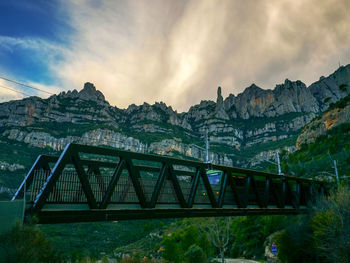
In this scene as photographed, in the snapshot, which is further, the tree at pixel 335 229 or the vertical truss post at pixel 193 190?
the tree at pixel 335 229

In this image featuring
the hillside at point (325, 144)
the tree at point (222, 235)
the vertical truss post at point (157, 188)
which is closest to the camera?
the vertical truss post at point (157, 188)

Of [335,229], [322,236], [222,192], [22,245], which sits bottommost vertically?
[322,236]

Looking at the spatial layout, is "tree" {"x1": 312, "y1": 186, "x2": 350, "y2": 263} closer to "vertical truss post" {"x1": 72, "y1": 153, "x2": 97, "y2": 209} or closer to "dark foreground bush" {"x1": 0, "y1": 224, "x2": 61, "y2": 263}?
"vertical truss post" {"x1": 72, "y1": 153, "x2": 97, "y2": 209}

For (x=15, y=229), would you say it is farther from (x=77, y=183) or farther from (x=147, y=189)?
(x=147, y=189)

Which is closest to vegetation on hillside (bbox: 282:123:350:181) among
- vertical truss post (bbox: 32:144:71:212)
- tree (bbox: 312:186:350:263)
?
tree (bbox: 312:186:350:263)

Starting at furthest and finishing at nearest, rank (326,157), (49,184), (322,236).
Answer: (326,157) → (322,236) → (49,184)

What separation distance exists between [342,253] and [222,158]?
170m

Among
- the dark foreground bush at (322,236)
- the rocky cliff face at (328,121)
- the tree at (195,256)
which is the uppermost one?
the rocky cliff face at (328,121)

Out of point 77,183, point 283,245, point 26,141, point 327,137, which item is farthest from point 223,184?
point 26,141

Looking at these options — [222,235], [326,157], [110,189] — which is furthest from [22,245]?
[326,157]

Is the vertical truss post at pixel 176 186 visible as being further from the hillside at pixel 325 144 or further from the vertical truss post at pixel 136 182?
the hillside at pixel 325 144

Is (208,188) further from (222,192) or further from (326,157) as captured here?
(326,157)

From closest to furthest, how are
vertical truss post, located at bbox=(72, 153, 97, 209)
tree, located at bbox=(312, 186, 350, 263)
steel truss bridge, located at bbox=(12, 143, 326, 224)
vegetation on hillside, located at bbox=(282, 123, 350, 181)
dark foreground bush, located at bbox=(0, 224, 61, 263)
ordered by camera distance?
dark foreground bush, located at bbox=(0, 224, 61, 263)
steel truss bridge, located at bbox=(12, 143, 326, 224)
vertical truss post, located at bbox=(72, 153, 97, 209)
tree, located at bbox=(312, 186, 350, 263)
vegetation on hillside, located at bbox=(282, 123, 350, 181)

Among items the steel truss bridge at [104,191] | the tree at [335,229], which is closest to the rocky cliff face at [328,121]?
the tree at [335,229]
